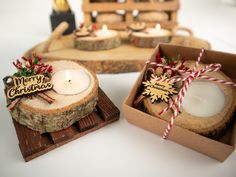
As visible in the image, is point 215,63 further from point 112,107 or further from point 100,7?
point 100,7

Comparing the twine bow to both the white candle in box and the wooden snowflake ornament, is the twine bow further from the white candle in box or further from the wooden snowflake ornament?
the white candle in box

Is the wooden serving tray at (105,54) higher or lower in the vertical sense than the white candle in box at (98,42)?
lower

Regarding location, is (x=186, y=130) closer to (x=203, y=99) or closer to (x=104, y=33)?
(x=203, y=99)

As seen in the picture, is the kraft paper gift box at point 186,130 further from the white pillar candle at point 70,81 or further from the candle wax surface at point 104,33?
the candle wax surface at point 104,33

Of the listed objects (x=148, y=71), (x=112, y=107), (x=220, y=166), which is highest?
(x=148, y=71)

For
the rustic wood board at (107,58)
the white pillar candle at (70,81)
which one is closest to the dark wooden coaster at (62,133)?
the white pillar candle at (70,81)

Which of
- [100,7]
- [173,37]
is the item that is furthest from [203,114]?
[100,7]
